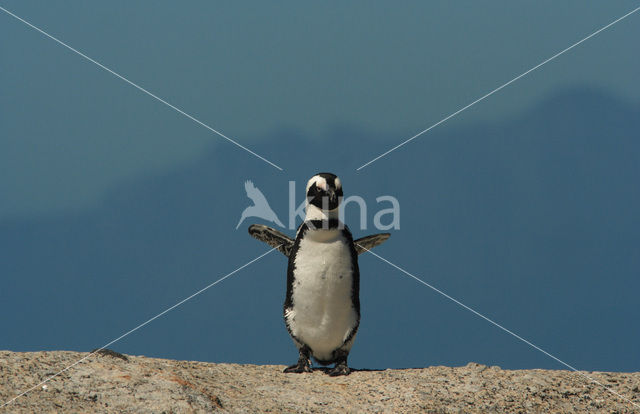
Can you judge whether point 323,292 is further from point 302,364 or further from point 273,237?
point 273,237

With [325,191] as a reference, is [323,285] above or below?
below

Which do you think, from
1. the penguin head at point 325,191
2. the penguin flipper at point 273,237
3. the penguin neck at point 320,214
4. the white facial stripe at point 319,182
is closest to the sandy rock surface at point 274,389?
the penguin flipper at point 273,237

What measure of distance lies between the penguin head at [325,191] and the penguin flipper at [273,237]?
61 cm

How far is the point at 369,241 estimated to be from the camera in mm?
7914

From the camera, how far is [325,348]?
7.42m

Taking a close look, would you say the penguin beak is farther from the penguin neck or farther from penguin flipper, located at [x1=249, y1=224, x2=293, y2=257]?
penguin flipper, located at [x1=249, y1=224, x2=293, y2=257]

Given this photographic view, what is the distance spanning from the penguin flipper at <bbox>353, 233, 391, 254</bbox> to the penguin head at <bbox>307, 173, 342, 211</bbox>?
0.66 meters

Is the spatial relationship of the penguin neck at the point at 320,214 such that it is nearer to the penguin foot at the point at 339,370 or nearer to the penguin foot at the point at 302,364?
the penguin foot at the point at 302,364

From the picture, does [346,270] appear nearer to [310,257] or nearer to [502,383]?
[310,257]

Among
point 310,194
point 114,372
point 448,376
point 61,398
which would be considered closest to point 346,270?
point 310,194

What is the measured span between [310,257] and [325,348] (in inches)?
36.1

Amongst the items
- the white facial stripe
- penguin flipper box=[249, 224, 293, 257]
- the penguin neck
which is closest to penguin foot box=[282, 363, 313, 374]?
penguin flipper box=[249, 224, 293, 257]

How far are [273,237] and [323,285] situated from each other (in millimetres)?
922

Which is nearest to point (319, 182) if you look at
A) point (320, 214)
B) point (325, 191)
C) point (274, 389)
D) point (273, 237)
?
point (325, 191)
